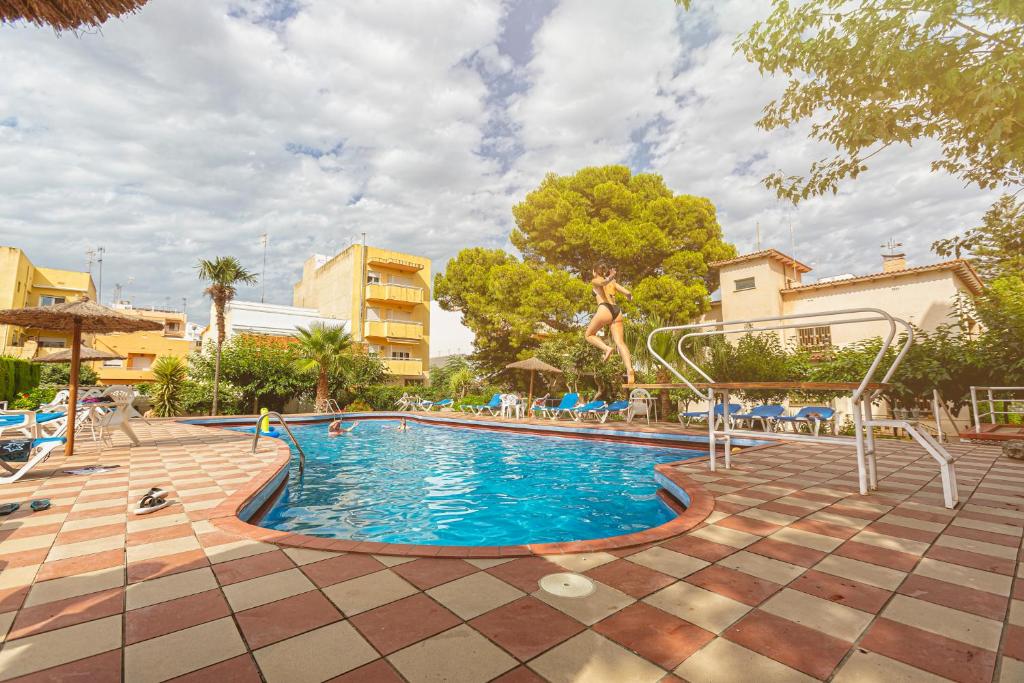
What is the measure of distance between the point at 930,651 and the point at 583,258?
770 inches

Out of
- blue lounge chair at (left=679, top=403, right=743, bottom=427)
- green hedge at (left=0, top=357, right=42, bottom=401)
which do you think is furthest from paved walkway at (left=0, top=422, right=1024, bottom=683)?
green hedge at (left=0, top=357, right=42, bottom=401)

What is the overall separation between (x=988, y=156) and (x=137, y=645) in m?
10.3

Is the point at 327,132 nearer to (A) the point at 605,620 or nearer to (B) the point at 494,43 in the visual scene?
(B) the point at 494,43

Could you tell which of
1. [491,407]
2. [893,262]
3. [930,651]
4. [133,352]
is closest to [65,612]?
[930,651]

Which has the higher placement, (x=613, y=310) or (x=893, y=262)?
(x=893, y=262)

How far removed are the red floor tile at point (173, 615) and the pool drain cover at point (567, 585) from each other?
160cm

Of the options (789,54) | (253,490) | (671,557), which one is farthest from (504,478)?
(789,54)

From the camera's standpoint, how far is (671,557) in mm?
2723

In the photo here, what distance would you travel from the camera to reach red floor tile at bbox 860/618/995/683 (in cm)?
158

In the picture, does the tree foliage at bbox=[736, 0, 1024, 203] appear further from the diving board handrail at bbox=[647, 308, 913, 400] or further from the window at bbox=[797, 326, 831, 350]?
the window at bbox=[797, 326, 831, 350]

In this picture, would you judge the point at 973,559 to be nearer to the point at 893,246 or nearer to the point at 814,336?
the point at 814,336

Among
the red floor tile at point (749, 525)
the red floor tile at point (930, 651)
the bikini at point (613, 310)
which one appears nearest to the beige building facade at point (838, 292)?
the bikini at point (613, 310)

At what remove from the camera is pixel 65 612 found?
2.08 m

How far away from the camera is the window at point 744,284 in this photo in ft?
63.5
